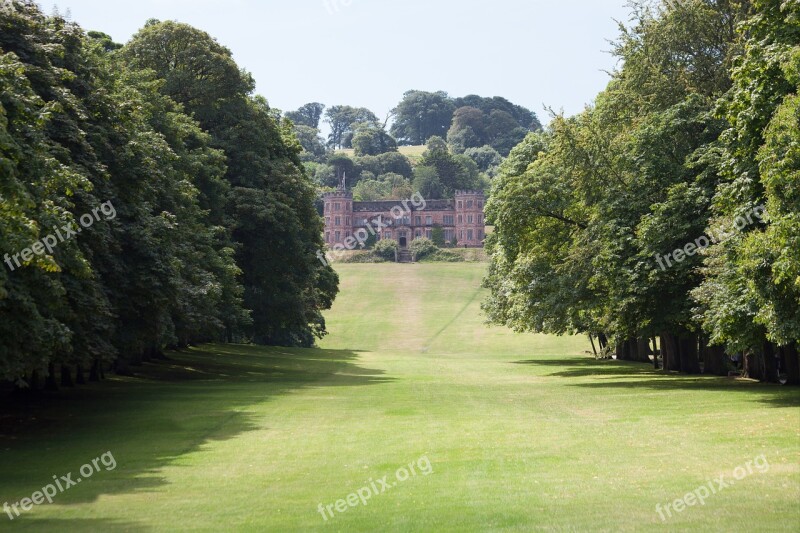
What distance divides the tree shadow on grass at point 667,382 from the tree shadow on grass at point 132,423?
1041 centimetres

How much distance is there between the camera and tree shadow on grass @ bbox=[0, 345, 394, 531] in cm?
2014

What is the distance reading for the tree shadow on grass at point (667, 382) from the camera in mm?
32537

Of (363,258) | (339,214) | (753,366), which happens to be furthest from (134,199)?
(339,214)

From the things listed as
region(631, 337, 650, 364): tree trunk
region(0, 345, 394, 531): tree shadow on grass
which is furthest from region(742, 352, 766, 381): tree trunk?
region(631, 337, 650, 364): tree trunk

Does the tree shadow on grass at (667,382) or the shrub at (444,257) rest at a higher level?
the shrub at (444,257)

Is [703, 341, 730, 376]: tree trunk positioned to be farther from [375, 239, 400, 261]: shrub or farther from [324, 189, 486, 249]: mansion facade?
[324, 189, 486, 249]: mansion facade

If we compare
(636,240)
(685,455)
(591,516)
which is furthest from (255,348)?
(591,516)

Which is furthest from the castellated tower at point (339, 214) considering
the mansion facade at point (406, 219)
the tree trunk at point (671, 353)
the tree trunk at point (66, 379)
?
the tree trunk at point (66, 379)

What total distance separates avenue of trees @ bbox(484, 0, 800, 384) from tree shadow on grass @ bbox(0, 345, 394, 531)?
35.2ft

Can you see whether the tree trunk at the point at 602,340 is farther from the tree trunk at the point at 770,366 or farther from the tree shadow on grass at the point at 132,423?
the tree trunk at the point at 770,366

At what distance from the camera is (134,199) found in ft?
113

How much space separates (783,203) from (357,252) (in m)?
155

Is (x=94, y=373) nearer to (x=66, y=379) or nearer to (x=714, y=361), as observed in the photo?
(x=66, y=379)

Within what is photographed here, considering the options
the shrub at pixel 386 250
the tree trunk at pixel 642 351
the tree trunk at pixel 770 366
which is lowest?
the tree trunk at pixel 642 351
